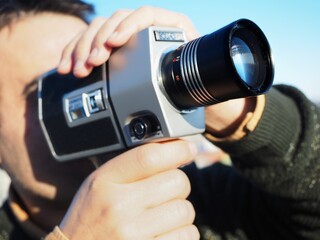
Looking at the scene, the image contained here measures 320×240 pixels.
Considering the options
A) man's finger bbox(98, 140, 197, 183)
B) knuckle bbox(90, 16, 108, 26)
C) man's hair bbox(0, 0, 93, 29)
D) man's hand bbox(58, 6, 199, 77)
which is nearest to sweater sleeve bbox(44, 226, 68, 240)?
man's finger bbox(98, 140, 197, 183)

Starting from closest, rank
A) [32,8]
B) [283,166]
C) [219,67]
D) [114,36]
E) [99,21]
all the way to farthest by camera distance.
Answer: [219,67]
[114,36]
[99,21]
[283,166]
[32,8]

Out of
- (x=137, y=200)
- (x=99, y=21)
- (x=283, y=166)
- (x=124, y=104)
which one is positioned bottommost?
(x=283, y=166)

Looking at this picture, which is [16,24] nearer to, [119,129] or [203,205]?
[119,129]

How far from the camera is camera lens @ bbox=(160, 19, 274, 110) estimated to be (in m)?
0.42

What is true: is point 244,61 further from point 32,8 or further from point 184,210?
point 32,8

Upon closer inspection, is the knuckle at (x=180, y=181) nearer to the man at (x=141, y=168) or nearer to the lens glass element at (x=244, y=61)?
the man at (x=141, y=168)

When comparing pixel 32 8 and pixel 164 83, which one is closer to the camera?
pixel 164 83

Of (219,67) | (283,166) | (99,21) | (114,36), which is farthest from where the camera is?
(283,166)

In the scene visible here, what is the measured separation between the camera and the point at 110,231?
0.48m

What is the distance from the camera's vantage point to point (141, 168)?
487 millimetres

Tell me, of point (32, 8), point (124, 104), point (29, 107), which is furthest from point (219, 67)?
point (32, 8)

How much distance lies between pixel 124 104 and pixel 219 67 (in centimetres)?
16

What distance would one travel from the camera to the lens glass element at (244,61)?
453 millimetres

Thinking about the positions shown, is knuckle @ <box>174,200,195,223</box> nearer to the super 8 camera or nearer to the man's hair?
the super 8 camera
